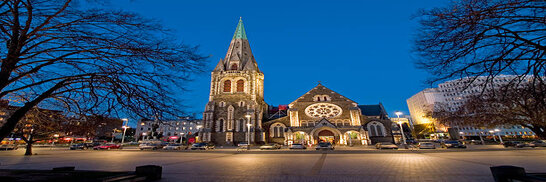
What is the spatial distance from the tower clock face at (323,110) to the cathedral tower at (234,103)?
9857 millimetres

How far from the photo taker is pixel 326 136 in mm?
37375

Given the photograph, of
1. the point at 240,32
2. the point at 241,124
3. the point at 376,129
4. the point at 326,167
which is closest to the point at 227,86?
the point at 241,124

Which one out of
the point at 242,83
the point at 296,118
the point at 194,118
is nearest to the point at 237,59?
the point at 242,83

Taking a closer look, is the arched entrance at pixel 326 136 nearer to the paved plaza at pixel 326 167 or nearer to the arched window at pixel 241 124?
the arched window at pixel 241 124

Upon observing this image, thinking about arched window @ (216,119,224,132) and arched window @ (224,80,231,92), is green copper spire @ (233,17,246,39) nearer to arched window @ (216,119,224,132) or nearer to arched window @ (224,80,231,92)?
arched window @ (224,80,231,92)

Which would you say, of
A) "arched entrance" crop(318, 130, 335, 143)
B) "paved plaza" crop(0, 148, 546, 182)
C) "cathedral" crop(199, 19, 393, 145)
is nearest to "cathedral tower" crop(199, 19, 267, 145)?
"cathedral" crop(199, 19, 393, 145)

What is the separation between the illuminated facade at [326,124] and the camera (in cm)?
3612

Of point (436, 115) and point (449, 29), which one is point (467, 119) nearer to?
point (436, 115)

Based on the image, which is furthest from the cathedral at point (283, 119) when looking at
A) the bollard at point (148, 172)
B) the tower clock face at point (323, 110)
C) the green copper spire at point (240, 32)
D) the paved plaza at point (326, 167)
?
the bollard at point (148, 172)

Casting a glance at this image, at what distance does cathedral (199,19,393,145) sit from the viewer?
120 feet

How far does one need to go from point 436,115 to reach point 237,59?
38201 mm

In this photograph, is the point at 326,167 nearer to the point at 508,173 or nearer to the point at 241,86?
the point at 508,173

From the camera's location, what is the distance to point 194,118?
611 cm

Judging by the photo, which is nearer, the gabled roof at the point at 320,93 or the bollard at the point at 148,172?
the bollard at the point at 148,172
